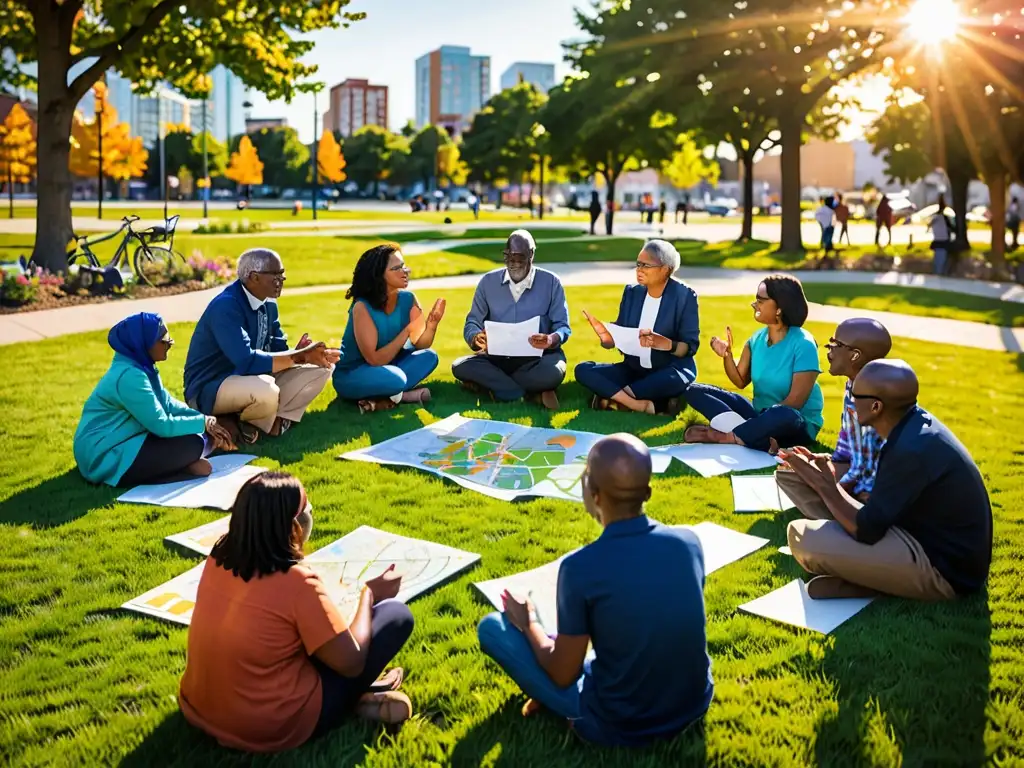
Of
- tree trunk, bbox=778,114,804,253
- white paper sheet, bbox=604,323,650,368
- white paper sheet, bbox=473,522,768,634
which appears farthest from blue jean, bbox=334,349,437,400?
tree trunk, bbox=778,114,804,253

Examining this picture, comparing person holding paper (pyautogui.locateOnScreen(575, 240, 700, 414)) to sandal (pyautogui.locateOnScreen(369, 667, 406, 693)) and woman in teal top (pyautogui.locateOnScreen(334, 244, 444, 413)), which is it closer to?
woman in teal top (pyautogui.locateOnScreen(334, 244, 444, 413))

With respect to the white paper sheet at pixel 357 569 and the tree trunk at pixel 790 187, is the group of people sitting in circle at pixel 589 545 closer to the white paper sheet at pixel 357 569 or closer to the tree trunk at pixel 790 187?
the white paper sheet at pixel 357 569

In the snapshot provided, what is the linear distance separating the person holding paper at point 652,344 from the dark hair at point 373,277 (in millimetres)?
1877

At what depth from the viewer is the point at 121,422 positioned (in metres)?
6.40

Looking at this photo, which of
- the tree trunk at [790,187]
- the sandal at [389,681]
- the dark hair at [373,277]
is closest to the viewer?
the sandal at [389,681]

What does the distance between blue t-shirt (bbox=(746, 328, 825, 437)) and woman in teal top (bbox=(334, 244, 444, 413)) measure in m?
2.87

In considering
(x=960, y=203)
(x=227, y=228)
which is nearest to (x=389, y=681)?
(x=227, y=228)

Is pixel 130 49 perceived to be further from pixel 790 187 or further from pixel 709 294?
pixel 790 187

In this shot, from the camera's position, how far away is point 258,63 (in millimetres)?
19672

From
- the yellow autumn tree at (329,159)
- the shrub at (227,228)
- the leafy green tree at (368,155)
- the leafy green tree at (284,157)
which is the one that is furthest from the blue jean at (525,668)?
the leafy green tree at (284,157)

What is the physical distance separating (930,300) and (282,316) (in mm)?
11801

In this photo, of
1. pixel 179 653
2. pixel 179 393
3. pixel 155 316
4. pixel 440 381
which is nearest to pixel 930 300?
pixel 440 381

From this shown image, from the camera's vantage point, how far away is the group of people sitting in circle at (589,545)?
323cm

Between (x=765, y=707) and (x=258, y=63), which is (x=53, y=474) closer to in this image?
(x=765, y=707)
